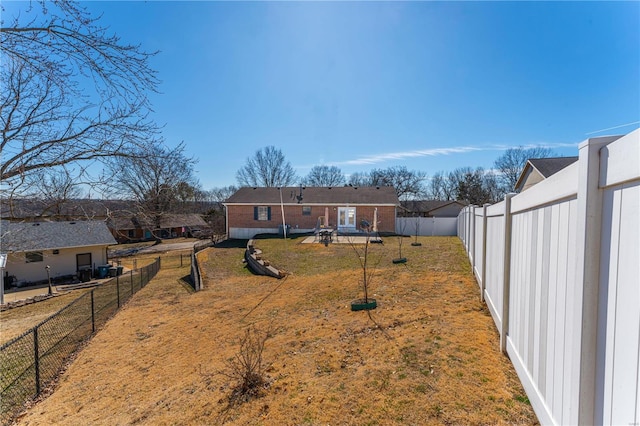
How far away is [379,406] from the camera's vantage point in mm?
3299

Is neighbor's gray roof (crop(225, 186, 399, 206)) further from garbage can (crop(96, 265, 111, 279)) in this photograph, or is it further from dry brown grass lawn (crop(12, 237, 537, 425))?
dry brown grass lawn (crop(12, 237, 537, 425))

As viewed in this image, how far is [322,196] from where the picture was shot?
25.5 metres

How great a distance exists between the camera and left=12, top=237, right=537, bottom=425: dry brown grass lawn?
10.9 ft

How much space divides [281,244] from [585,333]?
710 inches

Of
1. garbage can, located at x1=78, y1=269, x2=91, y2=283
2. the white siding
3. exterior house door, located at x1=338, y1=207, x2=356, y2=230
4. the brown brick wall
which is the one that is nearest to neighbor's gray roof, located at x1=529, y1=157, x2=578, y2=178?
the brown brick wall

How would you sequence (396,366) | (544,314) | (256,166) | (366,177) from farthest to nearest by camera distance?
1. (366,177)
2. (256,166)
3. (396,366)
4. (544,314)

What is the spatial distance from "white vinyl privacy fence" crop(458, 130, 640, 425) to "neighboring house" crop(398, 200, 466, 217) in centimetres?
3599

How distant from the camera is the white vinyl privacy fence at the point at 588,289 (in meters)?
1.24

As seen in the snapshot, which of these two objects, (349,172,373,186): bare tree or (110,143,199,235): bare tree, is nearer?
(110,143,199,235): bare tree

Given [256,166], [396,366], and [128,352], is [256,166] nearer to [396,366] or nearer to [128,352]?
[128,352]

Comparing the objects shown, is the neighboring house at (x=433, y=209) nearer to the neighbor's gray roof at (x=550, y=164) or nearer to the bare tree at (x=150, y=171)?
the neighbor's gray roof at (x=550, y=164)

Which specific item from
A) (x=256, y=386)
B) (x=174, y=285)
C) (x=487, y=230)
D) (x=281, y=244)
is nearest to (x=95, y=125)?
(x=256, y=386)

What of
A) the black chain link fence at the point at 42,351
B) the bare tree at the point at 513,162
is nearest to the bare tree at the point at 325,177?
the bare tree at the point at 513,162

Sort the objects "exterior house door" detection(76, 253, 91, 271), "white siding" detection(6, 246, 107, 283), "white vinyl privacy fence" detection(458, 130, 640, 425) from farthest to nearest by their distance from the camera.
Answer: "exterior house door" detection(76, 253, 91, 271)
"white siding" detection(6, 246, 107, 283)
"white vinyl privacy fence" detection(458, 130, 640, 425)
